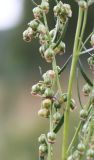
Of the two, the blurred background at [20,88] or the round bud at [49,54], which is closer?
the round bud at [49,54]

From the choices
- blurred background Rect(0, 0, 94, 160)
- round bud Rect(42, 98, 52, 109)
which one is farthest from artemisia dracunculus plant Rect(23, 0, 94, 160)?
blurred background Rect(0, 0, 94, 160)

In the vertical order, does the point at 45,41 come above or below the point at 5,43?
below

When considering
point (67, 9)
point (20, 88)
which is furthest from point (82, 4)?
point (20, 88)

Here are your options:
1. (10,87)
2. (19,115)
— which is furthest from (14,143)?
(10,87)

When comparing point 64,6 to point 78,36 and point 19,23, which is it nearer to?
point 78,36

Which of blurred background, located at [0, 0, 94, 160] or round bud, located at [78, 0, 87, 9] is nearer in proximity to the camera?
round bud, located at [78, 0, 87, 9]

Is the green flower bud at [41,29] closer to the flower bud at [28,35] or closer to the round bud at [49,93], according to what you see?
the flower bud at [28,35]

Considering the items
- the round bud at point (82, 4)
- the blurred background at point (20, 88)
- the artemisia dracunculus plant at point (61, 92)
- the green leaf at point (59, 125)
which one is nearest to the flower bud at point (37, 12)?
the artemisia dracunculus plant at point (61, 92)

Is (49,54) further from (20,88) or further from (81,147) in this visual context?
(20,88)

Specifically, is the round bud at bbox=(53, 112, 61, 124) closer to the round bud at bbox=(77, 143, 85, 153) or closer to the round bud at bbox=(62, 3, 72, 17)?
the round bud at bbox=(77, 143, 85, 153)
